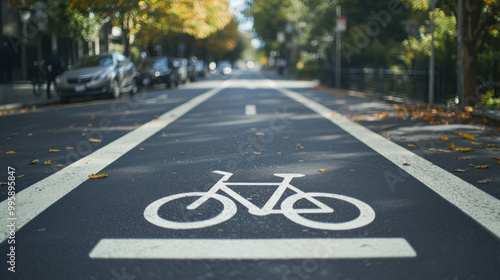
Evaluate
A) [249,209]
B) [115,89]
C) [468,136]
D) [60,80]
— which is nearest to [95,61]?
[115,89]

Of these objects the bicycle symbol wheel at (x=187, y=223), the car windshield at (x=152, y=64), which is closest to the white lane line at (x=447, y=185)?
the bicycle symbol wheel at (x=187, y=223)

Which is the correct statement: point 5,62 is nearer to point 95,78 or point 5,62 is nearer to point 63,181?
point 95,78

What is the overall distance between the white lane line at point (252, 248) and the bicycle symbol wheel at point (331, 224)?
29cm

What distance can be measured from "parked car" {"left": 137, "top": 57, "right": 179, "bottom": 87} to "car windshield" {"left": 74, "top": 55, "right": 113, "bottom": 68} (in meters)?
7.25

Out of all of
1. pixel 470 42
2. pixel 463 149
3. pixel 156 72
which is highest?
pixel 470 42

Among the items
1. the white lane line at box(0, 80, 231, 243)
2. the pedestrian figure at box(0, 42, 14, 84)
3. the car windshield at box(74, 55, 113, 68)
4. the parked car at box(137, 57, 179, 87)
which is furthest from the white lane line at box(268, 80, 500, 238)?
the parked car at box(137, 57, 179, 87)

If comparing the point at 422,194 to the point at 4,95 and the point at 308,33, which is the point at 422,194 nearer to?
the point at 4,95

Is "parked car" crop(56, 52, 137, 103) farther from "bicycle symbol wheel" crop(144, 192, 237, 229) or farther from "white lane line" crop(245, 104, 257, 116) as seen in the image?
"bicycle symbol wheel" crop(144, 192, 237, 229)

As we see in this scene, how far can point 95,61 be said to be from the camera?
19.5 meters

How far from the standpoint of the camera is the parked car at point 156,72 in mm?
27984

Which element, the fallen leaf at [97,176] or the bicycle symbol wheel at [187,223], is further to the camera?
the fallen leaf at [97,176]

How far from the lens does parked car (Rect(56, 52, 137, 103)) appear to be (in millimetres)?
17844

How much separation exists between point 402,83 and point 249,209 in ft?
47.2

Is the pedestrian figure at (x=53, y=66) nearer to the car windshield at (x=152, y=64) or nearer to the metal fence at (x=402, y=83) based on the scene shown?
the car windshield at (x=152, y=64)
